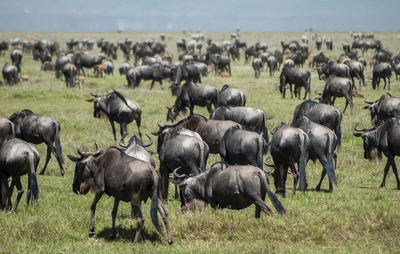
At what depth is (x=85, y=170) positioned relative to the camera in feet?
26.7

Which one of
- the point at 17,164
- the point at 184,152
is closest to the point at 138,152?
the point at 184,152

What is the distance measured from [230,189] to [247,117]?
581 cm

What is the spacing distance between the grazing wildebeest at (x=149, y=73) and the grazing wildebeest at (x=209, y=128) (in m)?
19.9

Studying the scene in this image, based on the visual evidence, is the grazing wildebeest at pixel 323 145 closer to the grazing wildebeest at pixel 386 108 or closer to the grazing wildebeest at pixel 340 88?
the grazing wildebeest at pixel 386 108

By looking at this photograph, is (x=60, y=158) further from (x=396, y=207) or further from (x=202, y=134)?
(x=396, y=207)

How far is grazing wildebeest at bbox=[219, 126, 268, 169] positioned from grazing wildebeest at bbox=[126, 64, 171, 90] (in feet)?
71.4

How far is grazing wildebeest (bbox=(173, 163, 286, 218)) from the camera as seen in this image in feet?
25.4

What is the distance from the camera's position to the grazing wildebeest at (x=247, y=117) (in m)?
13.5

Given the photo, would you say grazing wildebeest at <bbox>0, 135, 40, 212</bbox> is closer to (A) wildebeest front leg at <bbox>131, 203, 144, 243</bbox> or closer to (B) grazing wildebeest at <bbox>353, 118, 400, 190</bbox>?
(A) wildebeest front leg at <bbox>131, 203, 144, 243</bbox>

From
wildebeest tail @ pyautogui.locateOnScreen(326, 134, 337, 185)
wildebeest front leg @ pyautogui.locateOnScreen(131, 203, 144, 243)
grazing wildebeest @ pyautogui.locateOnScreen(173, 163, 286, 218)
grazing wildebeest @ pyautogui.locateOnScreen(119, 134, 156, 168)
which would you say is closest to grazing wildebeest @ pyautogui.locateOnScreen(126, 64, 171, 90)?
wildebeest tail @ pyautogui.locateOnScreen(326, 134, 337, 185)

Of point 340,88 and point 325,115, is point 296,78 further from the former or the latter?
point 325,115

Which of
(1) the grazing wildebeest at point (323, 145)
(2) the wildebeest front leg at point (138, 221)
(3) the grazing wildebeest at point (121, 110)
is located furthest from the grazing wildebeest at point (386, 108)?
(2) the wildebeest front leg at point (138, 221)

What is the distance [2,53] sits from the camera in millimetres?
56531

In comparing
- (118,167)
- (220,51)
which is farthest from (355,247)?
(220,51)
